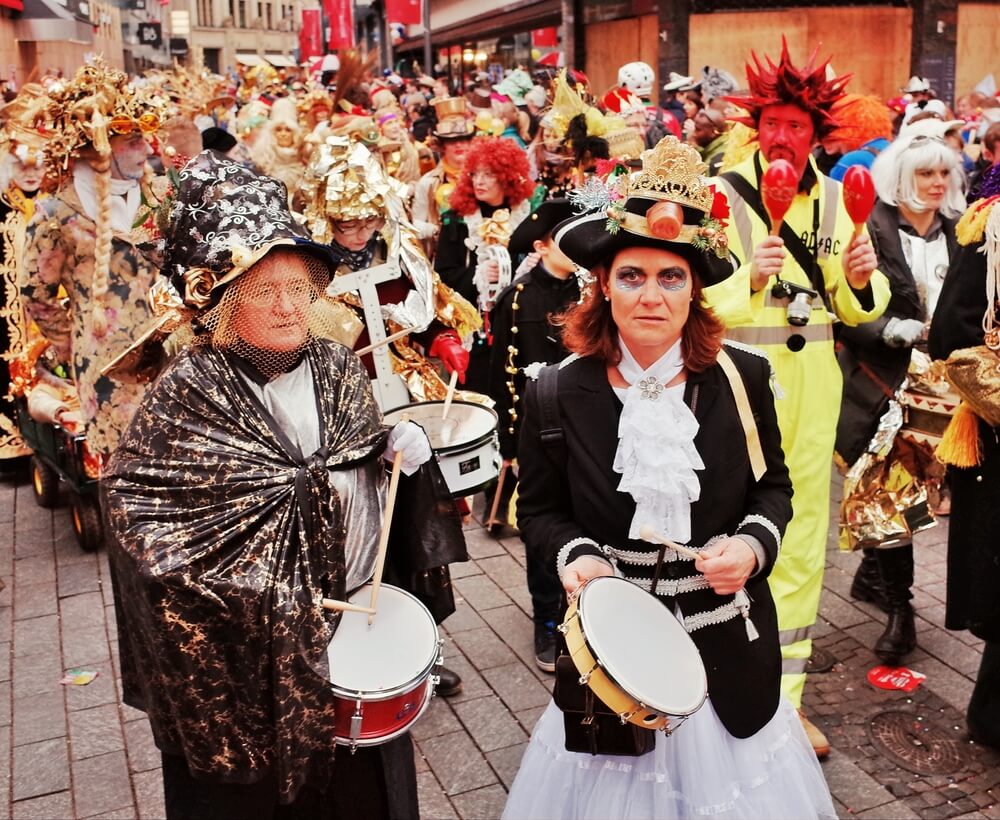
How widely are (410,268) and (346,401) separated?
2.00m

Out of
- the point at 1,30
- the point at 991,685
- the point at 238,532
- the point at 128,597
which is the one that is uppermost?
the point at 1,30

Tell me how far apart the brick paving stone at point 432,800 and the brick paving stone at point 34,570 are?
3.06 meters

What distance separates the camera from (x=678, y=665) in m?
2.62

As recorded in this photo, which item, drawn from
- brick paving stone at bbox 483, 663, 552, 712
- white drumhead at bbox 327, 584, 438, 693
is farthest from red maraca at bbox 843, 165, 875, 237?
brick paving stone at bbox 483, 663, 552, 712

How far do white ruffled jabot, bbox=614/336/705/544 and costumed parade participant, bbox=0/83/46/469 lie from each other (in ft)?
13.5

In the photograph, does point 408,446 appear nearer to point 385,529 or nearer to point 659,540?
→ point 385,529

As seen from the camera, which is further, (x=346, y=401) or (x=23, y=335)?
(x=23, y=335)

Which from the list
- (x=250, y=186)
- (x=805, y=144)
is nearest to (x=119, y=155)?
(x=250, y=186)

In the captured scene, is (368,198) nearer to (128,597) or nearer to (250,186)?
(250,186)

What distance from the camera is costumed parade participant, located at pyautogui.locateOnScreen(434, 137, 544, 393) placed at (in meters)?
6.86

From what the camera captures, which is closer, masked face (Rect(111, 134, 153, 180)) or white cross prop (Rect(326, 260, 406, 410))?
white cross prop (Rect(326, 260, 406, 410))

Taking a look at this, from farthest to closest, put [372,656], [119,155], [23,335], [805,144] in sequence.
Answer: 1. [23,335]
2. [119,155]
3. [805,144]
4. [372,656]

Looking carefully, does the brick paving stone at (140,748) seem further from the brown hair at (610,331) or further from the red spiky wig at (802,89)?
the red spiky wig at (802,89)

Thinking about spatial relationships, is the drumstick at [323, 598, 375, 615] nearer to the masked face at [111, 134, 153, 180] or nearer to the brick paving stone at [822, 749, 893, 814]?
the brick paving stone at [822, 749, 893, 814]
